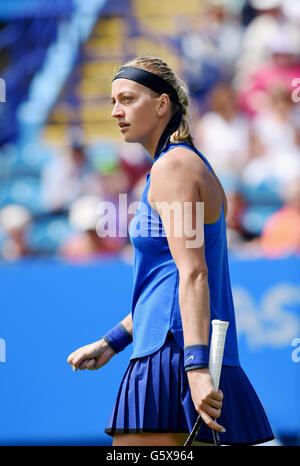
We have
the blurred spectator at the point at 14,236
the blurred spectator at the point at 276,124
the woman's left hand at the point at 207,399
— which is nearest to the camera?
the woman's left hand at the point at 207,399

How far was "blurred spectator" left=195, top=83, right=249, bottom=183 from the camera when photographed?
7.16m

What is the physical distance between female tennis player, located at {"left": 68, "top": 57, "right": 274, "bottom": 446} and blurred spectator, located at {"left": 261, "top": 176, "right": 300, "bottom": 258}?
3.45 metres

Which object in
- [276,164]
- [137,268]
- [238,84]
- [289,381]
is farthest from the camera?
[238,84]

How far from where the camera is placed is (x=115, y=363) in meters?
5.48

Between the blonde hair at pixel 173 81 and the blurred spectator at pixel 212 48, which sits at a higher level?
the blurred spectator at pixel 212 48

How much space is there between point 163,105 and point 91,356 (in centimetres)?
90

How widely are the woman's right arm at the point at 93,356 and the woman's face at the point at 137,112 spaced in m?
0.66

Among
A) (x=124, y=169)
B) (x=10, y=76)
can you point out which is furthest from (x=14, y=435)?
(x=10, y=76)

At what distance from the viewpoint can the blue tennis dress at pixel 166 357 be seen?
8.12 feet

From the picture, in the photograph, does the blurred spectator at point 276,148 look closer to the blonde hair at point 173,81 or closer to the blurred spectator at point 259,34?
the blurred spectator at point 259,34

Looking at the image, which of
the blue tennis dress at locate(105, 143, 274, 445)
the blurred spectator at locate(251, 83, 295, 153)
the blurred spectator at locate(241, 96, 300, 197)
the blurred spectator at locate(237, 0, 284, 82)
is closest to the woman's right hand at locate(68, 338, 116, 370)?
the blue tennis dress at locate(105, 143, 274, 445)

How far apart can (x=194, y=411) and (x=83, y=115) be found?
677 centimetres

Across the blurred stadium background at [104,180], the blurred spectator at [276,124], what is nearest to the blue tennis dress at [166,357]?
the blurred stadium background at [104,180]
